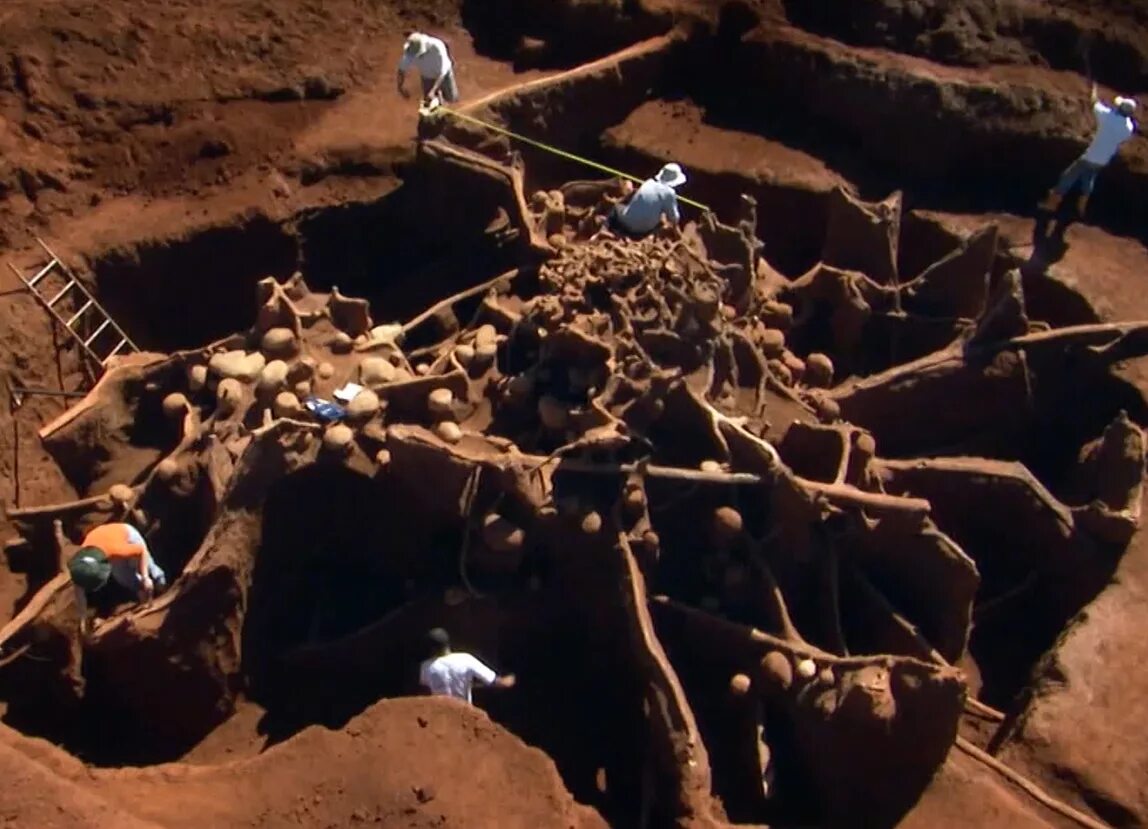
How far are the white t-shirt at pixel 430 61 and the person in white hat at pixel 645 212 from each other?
115 inches

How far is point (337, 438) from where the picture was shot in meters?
9.54

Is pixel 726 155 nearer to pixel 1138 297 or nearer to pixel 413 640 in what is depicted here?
pixel 1138 297

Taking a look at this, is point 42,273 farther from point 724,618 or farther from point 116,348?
point 724,618

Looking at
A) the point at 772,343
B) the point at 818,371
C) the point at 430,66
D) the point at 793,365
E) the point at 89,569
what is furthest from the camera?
the point at 430,66

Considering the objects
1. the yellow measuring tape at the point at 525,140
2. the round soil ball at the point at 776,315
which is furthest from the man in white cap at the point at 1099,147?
the yellow measuring tape at the point at 525,140

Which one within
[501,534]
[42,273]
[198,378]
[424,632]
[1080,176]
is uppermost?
[42,273]

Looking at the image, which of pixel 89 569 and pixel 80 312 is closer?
pixel 89 569

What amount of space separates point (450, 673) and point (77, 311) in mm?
5591

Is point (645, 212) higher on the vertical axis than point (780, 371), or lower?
higher

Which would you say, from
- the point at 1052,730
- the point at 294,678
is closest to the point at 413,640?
the point at 294,678

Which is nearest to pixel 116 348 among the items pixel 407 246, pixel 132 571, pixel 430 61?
pixel 407 246

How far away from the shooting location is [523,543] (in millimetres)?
9680

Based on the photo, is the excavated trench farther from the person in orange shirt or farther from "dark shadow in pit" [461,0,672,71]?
"dark shadow in pit" [461,0,672,71]

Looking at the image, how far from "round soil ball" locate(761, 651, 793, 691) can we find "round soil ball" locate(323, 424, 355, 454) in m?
3.58
